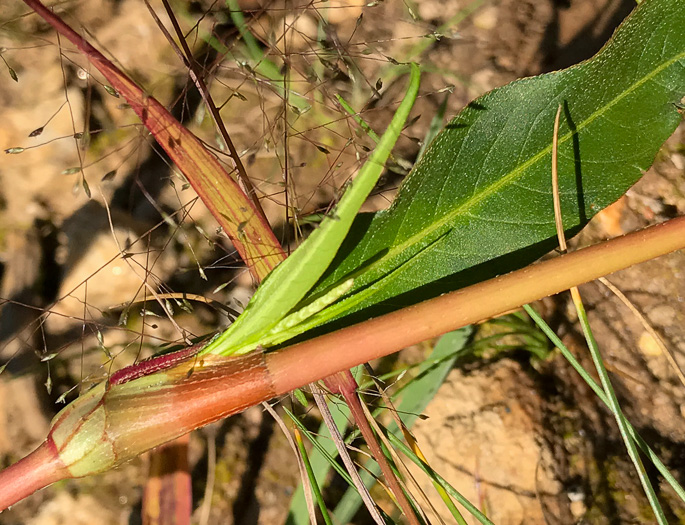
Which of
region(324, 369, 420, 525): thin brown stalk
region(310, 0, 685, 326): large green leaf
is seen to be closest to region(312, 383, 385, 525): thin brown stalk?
region(324, 369, 420, 525): thin brown stalk

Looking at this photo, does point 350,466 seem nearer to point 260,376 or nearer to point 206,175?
point 260,376

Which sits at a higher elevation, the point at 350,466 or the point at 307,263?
the point at 307,263

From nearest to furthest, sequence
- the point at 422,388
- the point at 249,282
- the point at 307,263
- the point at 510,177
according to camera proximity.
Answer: the point at 307,263 < the point at 510,177 < the point at 422,388 < the point at 249,282

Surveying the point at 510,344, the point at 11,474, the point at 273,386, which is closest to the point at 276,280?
the point at 273,386

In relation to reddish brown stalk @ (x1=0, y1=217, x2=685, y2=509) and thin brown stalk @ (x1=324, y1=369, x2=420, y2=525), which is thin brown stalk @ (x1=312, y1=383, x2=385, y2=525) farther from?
reddish brown stalk @ (x1=0, y1=217, x2=685, y2=509)

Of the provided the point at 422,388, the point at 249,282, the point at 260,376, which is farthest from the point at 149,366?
the point at 249,282

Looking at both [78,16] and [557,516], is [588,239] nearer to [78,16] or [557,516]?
[557,516]
